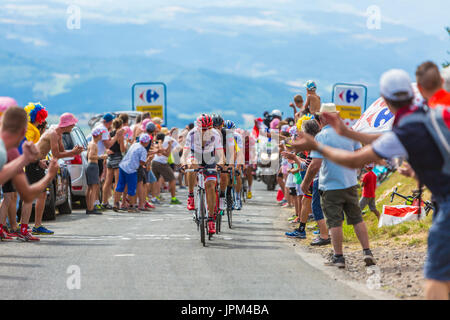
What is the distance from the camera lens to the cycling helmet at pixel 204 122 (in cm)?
Result: 1330

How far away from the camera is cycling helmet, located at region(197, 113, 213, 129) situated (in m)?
13.3

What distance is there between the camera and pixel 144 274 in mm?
9570

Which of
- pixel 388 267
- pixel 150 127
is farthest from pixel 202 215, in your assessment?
pixel 150 127

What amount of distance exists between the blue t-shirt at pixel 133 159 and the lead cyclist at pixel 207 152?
19.8 feet

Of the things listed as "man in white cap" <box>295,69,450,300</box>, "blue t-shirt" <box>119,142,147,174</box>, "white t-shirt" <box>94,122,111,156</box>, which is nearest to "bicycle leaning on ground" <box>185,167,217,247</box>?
"white t-shirt" <box>94,122,111,156</box>

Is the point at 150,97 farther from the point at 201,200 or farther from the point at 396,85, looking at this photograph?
the point at 396,85

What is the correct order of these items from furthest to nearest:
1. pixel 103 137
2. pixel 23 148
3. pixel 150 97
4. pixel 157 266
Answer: pixel 150 97
pixel 103 137
pixel 157 266
pixel 23 148

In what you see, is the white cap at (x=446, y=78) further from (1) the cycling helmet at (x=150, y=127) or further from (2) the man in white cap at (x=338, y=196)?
(1) the cycling helmet at (x=150, y=127)

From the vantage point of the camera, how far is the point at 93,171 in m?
18.3

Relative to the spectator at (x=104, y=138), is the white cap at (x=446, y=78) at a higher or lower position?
higher

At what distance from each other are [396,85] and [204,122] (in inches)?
291

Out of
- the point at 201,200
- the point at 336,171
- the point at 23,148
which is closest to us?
the point at 23,148

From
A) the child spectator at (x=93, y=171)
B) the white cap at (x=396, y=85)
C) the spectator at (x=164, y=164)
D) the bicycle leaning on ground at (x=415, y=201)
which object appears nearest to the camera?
the white cap at (x=396, y=85)

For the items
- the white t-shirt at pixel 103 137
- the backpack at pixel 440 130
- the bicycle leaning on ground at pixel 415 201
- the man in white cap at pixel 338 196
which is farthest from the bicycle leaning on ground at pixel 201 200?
the backpack at pixel 440 130
